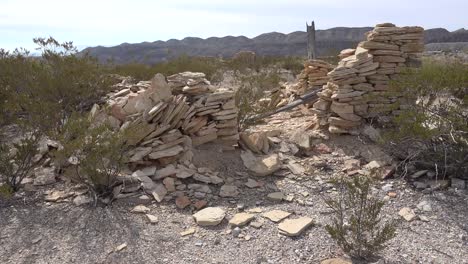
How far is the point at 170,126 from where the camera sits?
574 cm

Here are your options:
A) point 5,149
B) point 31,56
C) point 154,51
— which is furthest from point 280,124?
point 154,51

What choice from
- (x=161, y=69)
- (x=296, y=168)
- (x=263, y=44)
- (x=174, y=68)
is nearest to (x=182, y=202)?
(x=296, y=168)

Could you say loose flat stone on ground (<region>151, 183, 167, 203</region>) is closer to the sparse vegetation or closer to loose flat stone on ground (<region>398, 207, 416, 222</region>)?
loose flat stone on ground (<region>398, 207, 416, 222</region>)

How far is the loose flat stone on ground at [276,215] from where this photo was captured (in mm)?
4566

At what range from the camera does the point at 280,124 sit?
315 inches

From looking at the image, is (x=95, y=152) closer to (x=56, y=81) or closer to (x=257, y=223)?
(x=257, y=223)

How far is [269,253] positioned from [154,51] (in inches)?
2050

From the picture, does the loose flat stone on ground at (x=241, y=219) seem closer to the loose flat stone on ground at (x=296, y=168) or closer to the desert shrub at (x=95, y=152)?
the loose flat stone on ground at (x=296, y=168)

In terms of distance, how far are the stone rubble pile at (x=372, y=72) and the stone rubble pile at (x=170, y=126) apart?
71.2 inches

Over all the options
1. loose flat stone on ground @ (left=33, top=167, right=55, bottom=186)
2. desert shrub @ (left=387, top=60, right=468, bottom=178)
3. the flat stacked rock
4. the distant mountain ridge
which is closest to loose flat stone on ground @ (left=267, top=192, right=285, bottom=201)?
desert shrub @ (left=387, top=60, right=468, bottom=178)

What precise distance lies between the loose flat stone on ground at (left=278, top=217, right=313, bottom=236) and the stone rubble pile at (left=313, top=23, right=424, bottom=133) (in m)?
2.71

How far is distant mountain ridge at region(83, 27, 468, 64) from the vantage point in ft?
162

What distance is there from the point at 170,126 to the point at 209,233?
1.86 metres

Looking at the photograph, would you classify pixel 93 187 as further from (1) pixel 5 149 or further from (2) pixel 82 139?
(1) pixel 5 149
